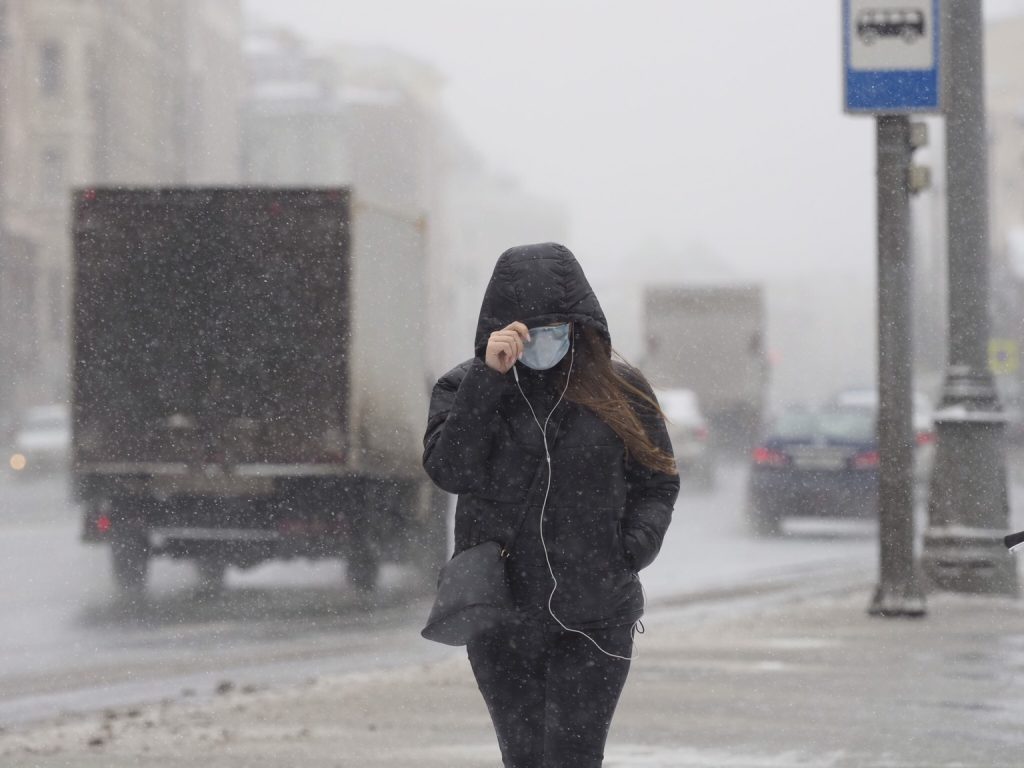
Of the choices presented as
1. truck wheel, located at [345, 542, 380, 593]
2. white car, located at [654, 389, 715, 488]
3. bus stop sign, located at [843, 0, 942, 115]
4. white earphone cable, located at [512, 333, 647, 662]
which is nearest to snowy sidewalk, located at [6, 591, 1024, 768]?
white earphone cable, located at [512, 333, 647, 662]

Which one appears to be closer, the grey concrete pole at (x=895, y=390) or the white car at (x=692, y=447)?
the grey concrete pole at (x=895, y=390)

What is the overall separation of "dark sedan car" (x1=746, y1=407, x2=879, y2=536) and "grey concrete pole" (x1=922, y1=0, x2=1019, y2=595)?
26.1ft

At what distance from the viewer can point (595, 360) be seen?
3.85m

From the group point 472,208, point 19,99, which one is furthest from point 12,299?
point 472,208

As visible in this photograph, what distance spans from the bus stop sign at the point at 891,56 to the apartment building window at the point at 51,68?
56.4 meters

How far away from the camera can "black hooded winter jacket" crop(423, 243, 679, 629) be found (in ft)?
12.4

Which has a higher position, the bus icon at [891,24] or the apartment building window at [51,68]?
the apartment building window at [51,68]

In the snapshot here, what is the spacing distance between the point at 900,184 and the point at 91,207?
5.61 meters

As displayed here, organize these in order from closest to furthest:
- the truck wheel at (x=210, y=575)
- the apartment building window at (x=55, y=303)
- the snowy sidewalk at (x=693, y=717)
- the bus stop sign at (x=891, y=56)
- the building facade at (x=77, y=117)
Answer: the snowy sidewalk at (x=693, y=717), the bus stop sign at (x=891, y=56), the truck wheel at (x=210, y=575), the building facade at (x=77, y=117), the apartment building window at (x=55, y=303)

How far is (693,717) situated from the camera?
6.94 m

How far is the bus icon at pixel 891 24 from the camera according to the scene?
1002 cm

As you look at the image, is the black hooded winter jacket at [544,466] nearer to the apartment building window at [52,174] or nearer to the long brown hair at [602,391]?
the long brown hair at [602,391]

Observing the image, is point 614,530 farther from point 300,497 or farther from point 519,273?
point 300,497

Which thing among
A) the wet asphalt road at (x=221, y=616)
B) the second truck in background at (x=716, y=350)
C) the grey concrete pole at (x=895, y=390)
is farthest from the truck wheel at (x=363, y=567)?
the second truck in background at (x=716, y=350)
